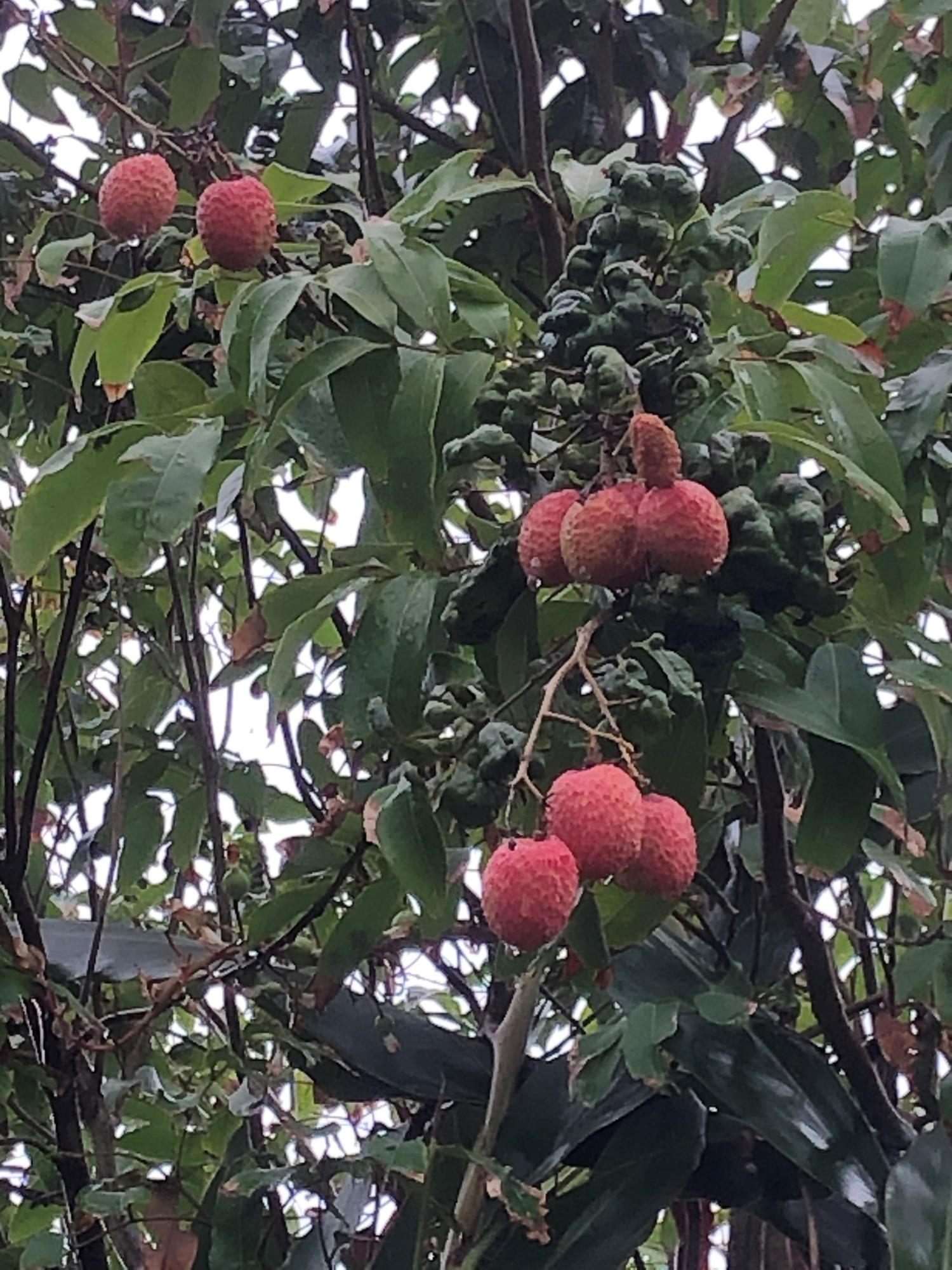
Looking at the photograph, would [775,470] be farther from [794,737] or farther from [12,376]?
[12,376]

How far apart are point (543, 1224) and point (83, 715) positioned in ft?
2.40

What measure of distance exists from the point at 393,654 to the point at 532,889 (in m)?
0.16

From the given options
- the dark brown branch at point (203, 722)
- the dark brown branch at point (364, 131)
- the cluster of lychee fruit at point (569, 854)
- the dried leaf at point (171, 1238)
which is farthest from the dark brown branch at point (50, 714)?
the cluster of lychee fruit at point (569, 854)

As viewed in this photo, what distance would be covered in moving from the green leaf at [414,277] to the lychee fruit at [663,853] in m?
0.26

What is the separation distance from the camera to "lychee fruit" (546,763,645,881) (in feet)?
1.76

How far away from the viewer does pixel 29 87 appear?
1202 mm

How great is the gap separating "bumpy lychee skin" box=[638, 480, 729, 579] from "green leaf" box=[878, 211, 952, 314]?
21cm

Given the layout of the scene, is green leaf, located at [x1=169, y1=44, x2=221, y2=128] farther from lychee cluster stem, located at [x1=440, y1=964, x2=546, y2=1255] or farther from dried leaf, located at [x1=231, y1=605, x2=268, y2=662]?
lychee cluster stem, located at [x1=440, y1=964, x2=546, y2=1255]

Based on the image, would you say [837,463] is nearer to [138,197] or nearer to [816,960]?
[816,960]

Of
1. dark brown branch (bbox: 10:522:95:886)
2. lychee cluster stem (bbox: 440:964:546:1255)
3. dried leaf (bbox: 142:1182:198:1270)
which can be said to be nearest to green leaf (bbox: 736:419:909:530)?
lychee cluster stem (bbox: 440:964:546:1255)

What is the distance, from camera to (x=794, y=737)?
0.79 metres

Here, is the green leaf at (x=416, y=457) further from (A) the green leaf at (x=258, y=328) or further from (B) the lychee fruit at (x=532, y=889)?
(B) the lychee fruit at (x=532, y=889)

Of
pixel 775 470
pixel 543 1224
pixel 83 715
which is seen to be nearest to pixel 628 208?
pixel 775 470

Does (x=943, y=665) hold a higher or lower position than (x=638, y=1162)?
higher
